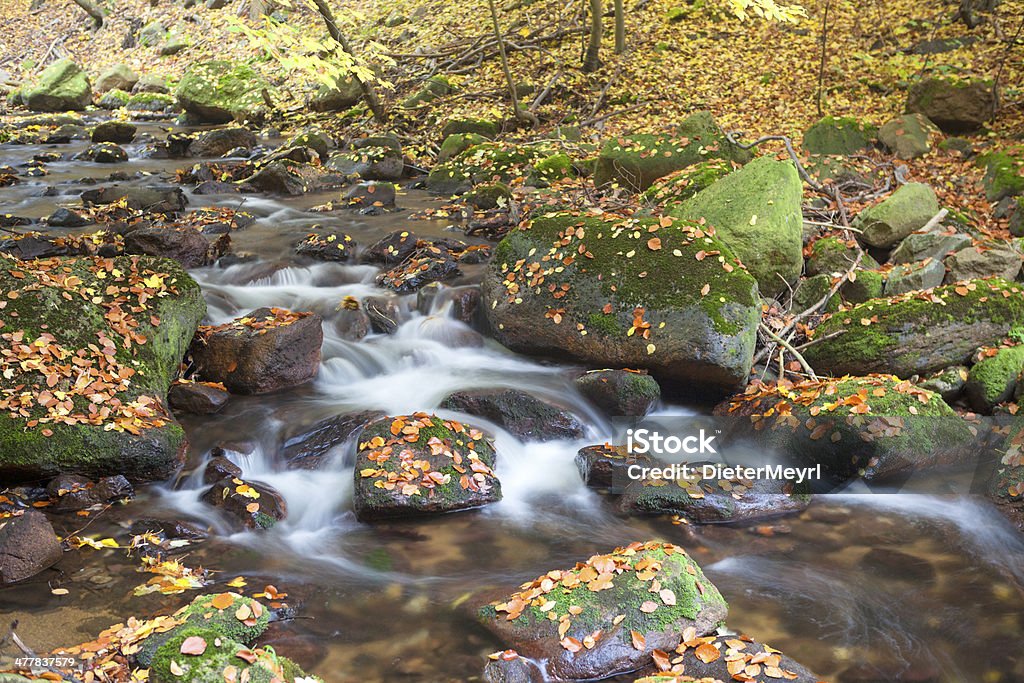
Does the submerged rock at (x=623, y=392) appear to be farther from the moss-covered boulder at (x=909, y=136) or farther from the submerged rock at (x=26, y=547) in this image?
the moss-covered boulder at (x=909, y=136)

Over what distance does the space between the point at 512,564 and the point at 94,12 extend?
30.3 metres

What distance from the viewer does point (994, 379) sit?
22.0ft

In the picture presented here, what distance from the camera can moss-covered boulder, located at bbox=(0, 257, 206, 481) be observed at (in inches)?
221

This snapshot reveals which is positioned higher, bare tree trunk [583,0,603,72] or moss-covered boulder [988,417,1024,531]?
bare tree trunk [583,0,603,72]

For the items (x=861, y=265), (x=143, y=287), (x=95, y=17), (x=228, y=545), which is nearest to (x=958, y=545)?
(x=861, y=265)

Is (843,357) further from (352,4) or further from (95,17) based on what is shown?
(95,17)

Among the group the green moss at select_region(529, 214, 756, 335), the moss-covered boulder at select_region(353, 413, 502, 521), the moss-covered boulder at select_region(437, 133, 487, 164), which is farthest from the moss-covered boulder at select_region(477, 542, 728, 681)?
the moss-covered boulder at select_region(437, 133, 487, 164)

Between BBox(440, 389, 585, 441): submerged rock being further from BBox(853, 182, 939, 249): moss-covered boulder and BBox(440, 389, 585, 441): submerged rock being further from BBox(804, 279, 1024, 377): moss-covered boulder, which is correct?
BBox(853, 182, 939, 249): moss-covered boulder

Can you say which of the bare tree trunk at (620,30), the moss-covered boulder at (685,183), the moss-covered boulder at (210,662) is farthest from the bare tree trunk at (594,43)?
the moss-covered boulder at (210,662)

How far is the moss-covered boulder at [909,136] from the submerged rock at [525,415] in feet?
26.3

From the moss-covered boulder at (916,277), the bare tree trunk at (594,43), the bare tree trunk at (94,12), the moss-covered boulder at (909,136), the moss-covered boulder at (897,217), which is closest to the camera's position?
the moss-covered boulder at (916,277)

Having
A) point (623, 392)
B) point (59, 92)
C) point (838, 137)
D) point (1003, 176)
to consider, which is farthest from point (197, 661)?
point (59, 92)

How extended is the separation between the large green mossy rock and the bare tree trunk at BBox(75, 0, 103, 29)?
1089 inches

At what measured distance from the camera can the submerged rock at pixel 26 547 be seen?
4.54 m
